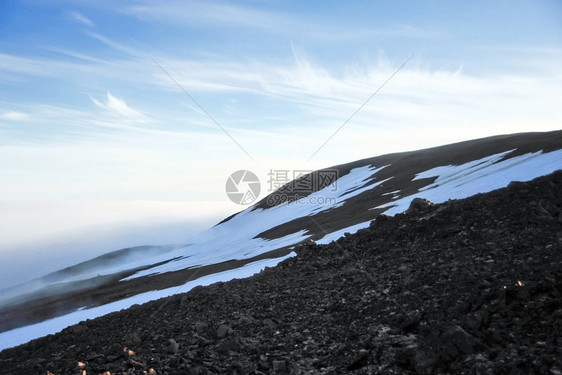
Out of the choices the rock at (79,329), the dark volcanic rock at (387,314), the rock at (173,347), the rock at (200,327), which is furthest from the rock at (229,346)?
the rock at (79,329)

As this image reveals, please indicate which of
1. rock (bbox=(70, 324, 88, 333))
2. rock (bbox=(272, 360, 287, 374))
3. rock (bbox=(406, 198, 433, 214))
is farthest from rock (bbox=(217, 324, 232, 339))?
rock (bbox=(406, 198, 433, 214))

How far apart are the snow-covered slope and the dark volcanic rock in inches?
357

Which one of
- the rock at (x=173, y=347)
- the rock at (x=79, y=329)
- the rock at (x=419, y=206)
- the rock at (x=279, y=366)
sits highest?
the rock at (x=419, y=206)

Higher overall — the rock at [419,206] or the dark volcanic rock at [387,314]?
the rock at [419,206]

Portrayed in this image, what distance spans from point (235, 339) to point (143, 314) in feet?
16.2

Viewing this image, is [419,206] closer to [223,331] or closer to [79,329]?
[223,331]

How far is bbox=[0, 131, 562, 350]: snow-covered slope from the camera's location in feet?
81.2

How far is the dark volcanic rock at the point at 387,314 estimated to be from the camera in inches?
214

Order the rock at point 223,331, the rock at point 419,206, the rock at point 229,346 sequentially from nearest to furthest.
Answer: the rock at point 229,346, the rock at point 223,331, the rock at point 419,206

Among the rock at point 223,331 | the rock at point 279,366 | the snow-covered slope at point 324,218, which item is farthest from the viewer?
the snow-covered slope at point 324,218

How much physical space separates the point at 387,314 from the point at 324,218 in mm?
33459

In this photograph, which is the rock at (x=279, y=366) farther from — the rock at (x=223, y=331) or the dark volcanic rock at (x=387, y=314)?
the rock at (x=223, y=331)

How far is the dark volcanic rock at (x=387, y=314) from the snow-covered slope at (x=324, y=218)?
9.08 m

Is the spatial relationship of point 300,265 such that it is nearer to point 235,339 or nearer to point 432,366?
point 235,339
